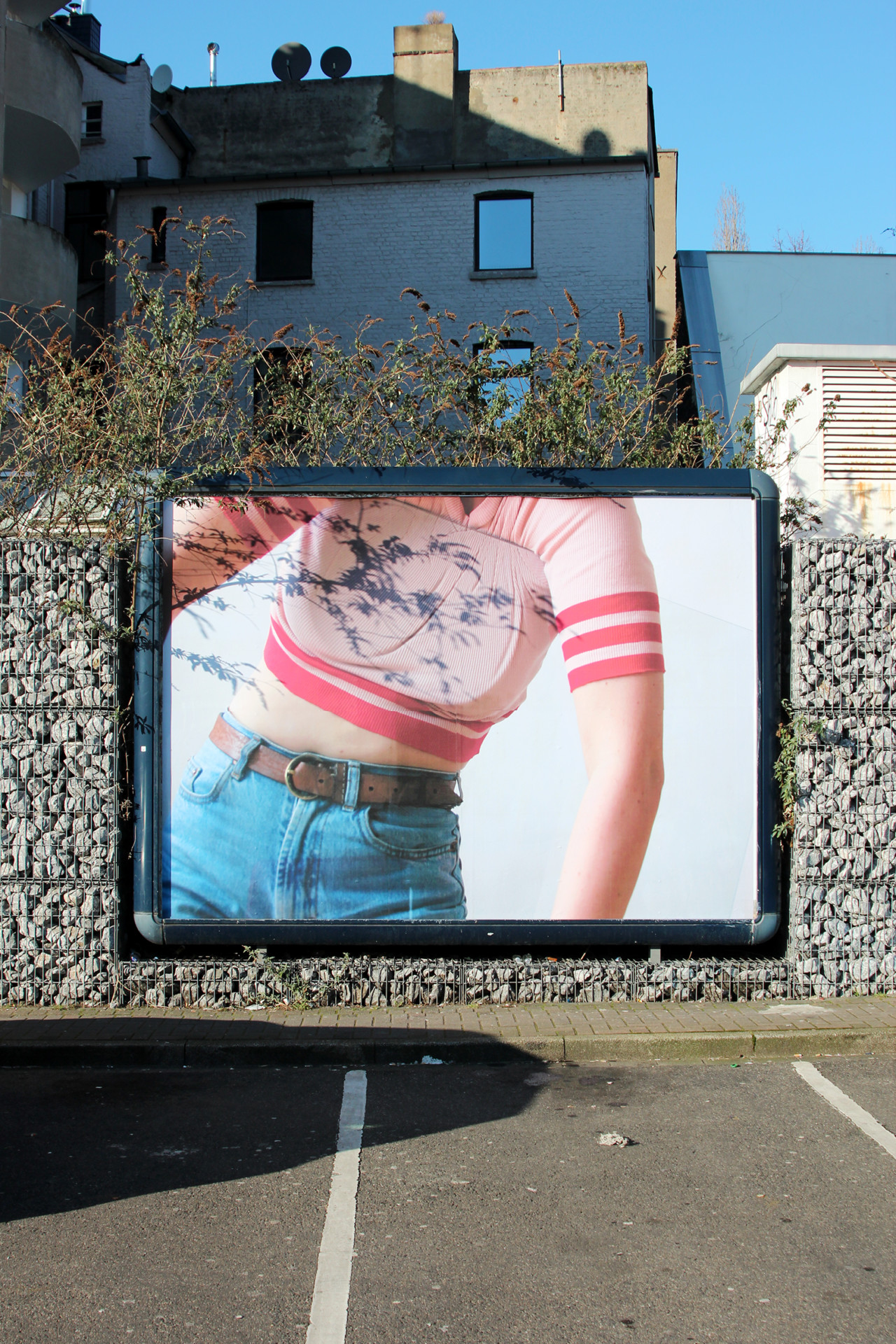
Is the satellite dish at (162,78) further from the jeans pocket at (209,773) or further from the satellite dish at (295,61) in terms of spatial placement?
the jeans pocket at (209,773)

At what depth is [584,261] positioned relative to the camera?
75.8ft

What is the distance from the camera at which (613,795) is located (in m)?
7.06

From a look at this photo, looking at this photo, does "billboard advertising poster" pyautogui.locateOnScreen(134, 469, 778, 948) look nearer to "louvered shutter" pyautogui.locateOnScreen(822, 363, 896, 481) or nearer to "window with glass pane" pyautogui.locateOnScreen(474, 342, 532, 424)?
"louvered shutter" pyautogui.locateOnScreen(822, 363, 896, 481)

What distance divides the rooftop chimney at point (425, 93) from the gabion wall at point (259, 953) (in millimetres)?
19864

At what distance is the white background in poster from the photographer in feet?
23.1

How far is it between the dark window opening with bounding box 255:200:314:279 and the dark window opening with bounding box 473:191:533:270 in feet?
11.7

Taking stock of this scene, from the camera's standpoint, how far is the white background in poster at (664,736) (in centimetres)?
705

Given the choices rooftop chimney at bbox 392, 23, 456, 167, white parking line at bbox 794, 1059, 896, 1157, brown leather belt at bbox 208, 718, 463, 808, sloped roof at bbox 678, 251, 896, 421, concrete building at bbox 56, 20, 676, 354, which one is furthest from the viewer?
rooftop chimney at bbox 392, 23, 456, 167

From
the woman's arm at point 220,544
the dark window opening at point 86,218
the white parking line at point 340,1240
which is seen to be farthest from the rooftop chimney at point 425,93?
the white parking line at point 340,1240

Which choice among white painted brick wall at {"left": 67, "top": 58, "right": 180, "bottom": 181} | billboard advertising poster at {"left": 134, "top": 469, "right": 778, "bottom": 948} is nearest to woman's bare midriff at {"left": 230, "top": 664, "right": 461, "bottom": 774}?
billboard advertising poster at {"left": 134, "top": 469, "right": 778, "bottom": 948}

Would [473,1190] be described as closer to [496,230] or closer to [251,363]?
[251,363]

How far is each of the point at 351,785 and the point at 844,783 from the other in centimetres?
310

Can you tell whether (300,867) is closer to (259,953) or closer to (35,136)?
(259,953)

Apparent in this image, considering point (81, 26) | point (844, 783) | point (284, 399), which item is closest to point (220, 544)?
point (284, 399)
